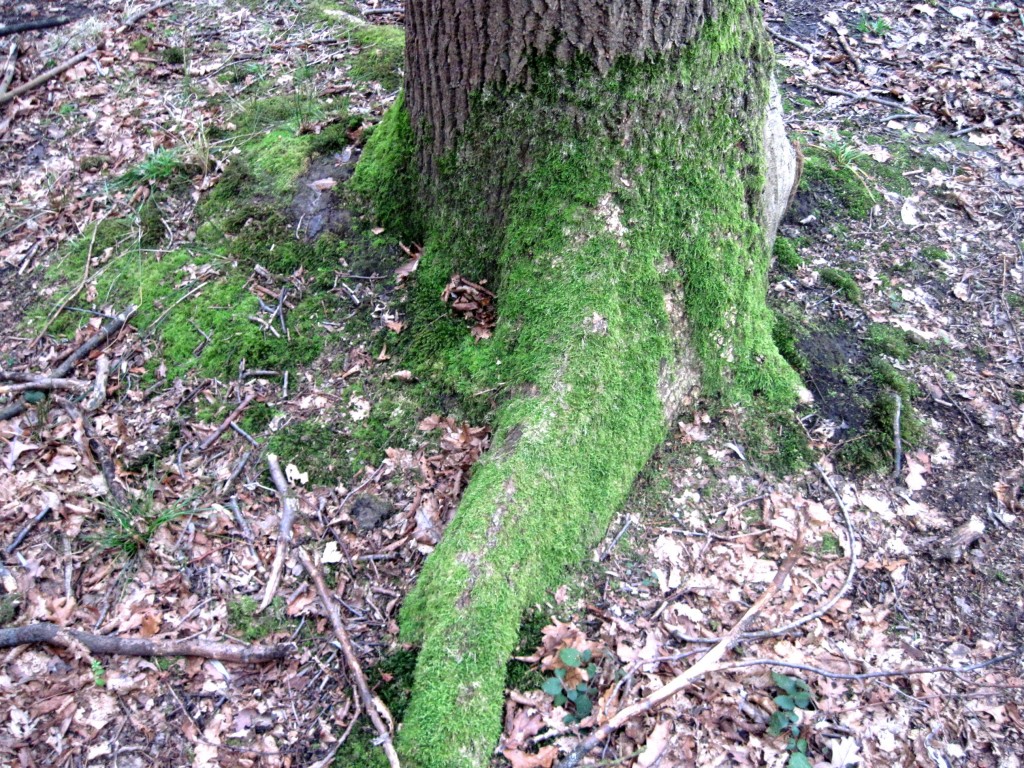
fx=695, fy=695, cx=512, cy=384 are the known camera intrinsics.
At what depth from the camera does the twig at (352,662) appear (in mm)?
2793

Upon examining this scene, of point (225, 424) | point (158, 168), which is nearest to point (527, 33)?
point (225, 424)

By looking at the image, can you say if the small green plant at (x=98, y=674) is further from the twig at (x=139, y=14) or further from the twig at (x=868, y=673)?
the twig at (x=139, y=14)

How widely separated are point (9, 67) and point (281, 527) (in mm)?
5809

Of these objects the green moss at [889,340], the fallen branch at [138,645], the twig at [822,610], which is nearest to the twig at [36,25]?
the fallen branch at [138,645]

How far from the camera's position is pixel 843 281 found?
169 inches

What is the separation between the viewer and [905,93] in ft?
18.5

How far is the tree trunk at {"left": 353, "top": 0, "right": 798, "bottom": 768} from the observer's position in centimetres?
310

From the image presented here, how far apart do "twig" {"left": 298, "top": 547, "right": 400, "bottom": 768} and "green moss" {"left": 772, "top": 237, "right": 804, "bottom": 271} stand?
332 cm

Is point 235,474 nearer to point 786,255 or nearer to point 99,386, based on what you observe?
point 99,386

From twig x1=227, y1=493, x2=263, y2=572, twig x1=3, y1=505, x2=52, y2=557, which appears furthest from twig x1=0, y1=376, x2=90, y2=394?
twig x1=227, y1=493, x2=263, y2=572

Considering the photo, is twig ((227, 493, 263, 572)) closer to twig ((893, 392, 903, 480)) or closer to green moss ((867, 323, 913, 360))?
twig ((893, 392, 903, 480))

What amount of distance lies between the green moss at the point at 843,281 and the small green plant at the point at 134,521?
155 inches

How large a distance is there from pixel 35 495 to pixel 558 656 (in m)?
2.98

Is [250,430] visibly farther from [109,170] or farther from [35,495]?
[109,170]
